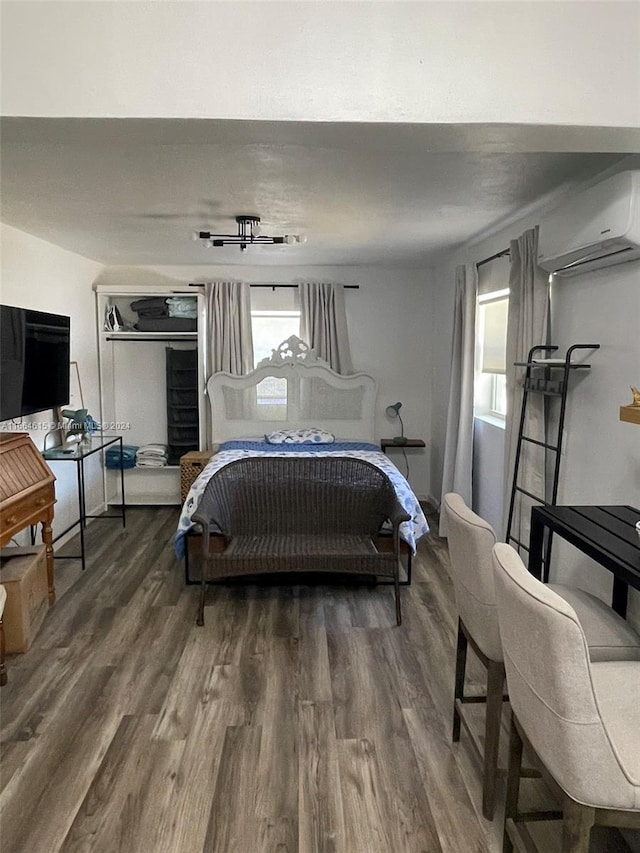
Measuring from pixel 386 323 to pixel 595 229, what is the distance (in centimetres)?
353

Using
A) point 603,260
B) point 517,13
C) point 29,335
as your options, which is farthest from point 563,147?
point 29,335

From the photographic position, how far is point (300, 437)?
17.1 ft

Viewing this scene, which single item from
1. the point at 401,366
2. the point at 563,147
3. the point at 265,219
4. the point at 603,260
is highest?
the point at 265,219

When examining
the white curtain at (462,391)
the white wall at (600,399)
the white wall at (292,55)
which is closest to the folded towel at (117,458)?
the white curtain at (462,391)

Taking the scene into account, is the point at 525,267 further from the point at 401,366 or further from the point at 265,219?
the point at 401,366

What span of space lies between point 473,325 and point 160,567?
2836 millimetres

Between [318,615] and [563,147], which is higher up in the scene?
[563,147]

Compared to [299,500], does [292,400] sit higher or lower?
higher

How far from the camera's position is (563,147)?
175cm

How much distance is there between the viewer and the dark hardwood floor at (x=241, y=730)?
1.90 meters

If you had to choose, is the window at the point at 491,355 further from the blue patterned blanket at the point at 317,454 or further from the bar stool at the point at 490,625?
the bar stool at the point at 490,625

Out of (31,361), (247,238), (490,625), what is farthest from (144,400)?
(490,625)

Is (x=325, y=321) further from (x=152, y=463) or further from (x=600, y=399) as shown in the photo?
(x=600, y=399)

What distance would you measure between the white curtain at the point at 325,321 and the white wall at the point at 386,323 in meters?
0.15
